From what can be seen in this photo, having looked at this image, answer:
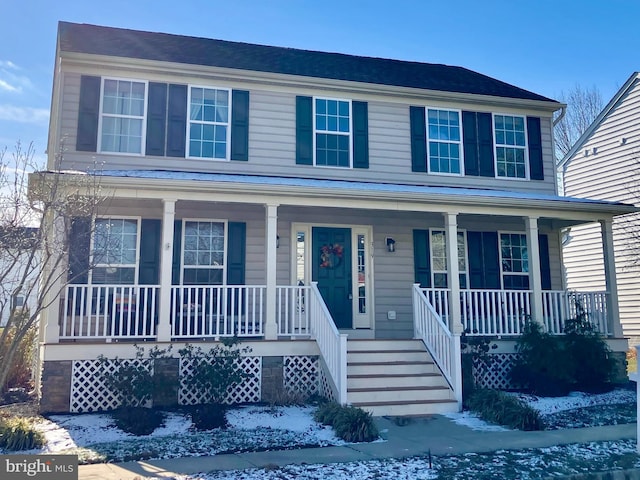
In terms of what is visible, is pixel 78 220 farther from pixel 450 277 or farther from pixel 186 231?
pixel 450 277

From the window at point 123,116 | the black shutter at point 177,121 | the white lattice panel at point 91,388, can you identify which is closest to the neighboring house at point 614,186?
the black shutter at point 177,121

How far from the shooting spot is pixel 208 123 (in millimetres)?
10750

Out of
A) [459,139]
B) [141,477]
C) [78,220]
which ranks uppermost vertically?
[459,139]

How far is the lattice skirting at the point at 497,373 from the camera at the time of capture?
9867mm

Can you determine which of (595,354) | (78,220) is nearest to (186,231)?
(78,220)

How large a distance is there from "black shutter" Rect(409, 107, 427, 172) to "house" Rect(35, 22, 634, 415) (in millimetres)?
46

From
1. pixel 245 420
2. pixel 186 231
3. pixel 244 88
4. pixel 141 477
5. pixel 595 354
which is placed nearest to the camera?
pixel 141 477

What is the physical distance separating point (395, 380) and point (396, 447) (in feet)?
7.74

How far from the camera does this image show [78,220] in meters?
7.85

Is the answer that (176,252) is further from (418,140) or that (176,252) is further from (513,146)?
(513,146)

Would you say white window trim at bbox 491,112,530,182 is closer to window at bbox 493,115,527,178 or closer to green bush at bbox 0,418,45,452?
window at bbox 493,115,527,178

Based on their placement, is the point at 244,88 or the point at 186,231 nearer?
the point at 186,231

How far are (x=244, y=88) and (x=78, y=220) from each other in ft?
15.2

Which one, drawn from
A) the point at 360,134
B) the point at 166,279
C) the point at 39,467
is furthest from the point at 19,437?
Answer: the point at 360,134
